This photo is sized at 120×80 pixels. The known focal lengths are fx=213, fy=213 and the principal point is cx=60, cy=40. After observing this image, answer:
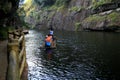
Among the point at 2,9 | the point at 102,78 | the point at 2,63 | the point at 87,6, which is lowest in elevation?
the point at 102,78

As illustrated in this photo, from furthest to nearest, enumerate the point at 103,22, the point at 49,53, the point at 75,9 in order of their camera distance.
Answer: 1. the point at 75,9
2. the point at 103,22
3. the point at 49,53

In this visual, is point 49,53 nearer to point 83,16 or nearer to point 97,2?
point 97,2

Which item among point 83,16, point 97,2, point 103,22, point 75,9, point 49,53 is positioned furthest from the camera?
point 75,9

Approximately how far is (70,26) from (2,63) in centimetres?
10048

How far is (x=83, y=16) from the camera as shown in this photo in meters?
105

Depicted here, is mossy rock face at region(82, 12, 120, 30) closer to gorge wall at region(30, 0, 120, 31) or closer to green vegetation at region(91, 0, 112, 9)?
gorge wall at region(30, 0, 120, 31)

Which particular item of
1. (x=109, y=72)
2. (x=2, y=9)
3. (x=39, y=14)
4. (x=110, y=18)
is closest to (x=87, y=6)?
(x=110, y=18)

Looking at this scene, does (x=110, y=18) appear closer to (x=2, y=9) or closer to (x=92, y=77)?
(x=2, y=9)

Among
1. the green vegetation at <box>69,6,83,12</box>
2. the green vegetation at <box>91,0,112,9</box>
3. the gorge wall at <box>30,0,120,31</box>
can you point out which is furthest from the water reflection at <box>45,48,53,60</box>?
the green vegetation at <box>69,6,83,12</box>

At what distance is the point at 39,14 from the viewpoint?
144 m

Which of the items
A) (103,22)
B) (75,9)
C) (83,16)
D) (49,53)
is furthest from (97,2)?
(49,53)

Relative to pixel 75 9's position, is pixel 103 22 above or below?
below

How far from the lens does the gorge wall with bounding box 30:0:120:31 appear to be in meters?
85.1

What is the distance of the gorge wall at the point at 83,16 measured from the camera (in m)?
85.1
